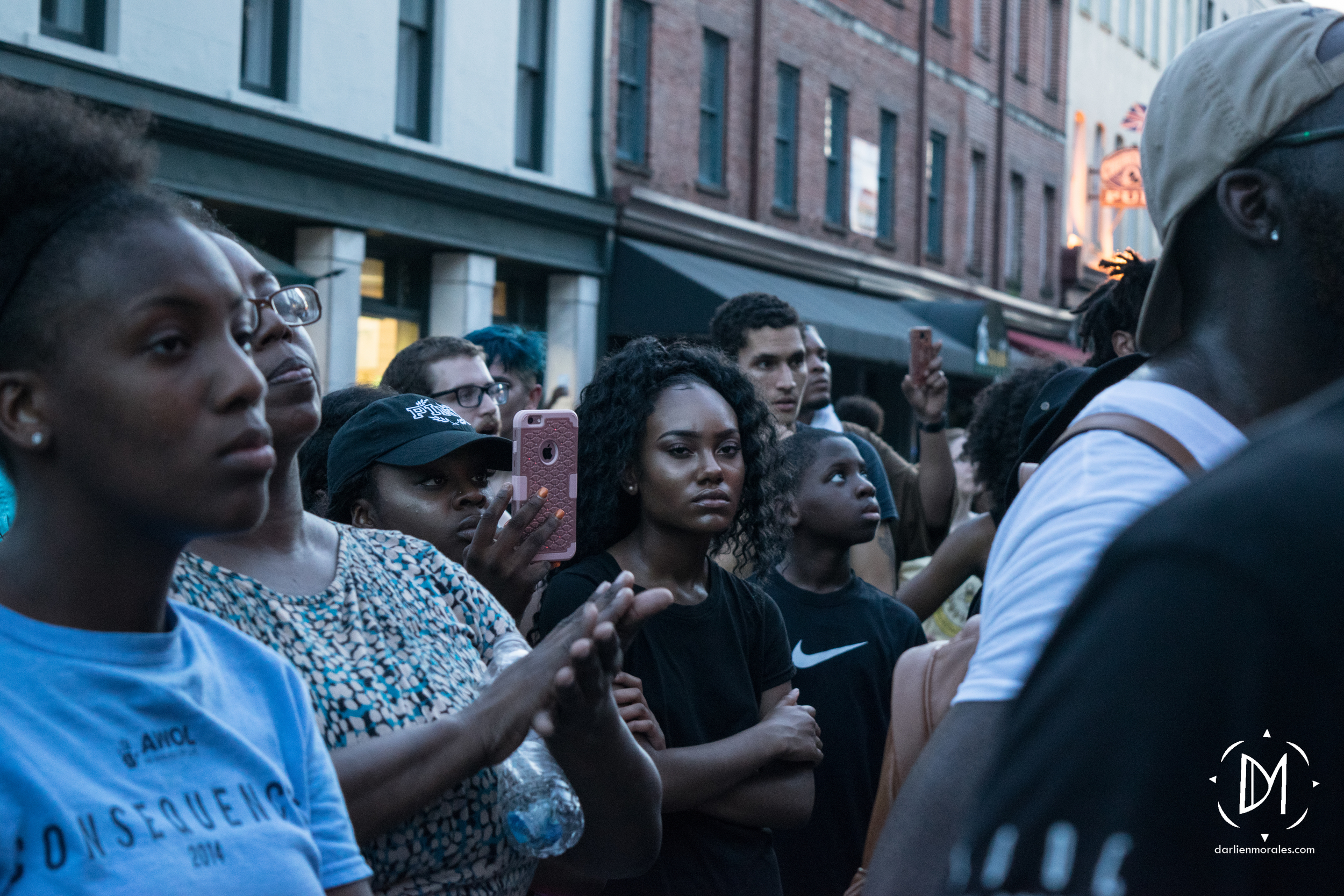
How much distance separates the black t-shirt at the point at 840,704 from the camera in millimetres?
4117

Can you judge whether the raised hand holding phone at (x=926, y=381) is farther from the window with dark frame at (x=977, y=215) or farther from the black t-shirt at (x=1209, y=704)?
the window with dark frame at (x=977, y=215)

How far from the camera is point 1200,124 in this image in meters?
1.70

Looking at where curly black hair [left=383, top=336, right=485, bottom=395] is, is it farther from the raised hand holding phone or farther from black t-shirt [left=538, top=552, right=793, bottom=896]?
the raised hand holding phone

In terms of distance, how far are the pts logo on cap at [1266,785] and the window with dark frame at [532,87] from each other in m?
15.6

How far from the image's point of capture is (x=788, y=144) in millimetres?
20656

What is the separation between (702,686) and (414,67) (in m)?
12.2

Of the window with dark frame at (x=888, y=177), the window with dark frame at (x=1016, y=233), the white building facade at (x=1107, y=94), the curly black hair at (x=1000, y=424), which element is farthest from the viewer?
the white building facade at (x=1107, y=94)

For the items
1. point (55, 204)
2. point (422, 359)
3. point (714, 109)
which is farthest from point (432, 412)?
point (714, 109)

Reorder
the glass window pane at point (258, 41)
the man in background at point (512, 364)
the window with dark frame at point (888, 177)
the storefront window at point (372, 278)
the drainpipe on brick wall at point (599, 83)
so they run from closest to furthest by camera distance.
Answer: the man in background at point (512, 364)
the glass window pane at point (258, 41)
the storefront window at point (372, 278)
the drainpipe on brick wall at point (599, 83)
the window with dark frame at point (888, 177)

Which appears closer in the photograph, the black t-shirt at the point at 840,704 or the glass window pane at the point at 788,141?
the black t-shirt at the point at 840,704

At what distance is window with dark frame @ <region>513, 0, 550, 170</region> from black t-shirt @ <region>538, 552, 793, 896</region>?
12911 millimetres

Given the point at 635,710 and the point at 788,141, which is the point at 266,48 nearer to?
the point at 788,141

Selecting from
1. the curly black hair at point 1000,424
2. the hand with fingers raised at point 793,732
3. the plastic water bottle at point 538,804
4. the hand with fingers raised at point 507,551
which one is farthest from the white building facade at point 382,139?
the plastic water bottle at point 538,804

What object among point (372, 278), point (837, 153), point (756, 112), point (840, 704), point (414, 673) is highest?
point (837, 153)
